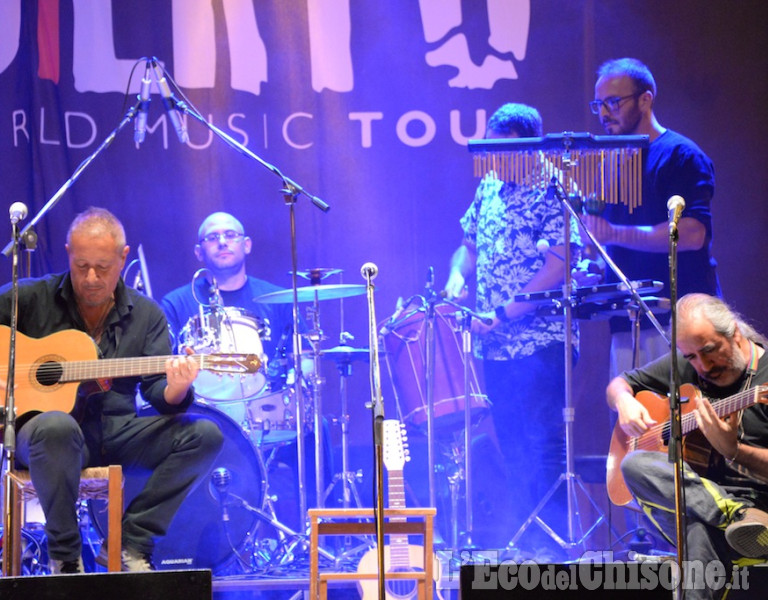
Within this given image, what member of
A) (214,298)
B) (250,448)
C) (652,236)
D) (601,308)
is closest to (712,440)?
(601,308)

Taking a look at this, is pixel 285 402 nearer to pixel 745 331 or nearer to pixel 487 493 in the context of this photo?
pixel 487 493

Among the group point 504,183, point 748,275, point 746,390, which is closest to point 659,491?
point 746,390

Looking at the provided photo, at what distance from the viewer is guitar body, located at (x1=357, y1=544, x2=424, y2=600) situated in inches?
181

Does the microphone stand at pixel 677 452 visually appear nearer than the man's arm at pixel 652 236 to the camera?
Yes

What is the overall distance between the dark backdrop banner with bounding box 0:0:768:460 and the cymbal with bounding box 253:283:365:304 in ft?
2.36

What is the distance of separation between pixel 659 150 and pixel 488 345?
5.21 feet

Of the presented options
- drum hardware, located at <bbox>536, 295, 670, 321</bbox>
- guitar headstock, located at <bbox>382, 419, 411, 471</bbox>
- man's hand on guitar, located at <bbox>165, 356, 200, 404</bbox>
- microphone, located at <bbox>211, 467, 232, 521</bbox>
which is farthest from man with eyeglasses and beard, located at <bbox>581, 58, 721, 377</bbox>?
man's hand on guitar, located at <bbox>165, 356, 200, 404</bbox>

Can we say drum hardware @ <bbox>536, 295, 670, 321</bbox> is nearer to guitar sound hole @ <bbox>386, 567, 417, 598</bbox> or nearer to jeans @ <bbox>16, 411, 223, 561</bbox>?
guitar sound hole @ <bbox>386, 567, 417, 598</bbox>

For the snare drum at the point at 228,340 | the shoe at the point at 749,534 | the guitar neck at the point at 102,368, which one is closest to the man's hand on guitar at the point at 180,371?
the guitar neck at the point at 102,368

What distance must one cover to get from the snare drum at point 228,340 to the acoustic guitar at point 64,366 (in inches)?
46.4

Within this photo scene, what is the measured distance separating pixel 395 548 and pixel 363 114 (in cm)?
290

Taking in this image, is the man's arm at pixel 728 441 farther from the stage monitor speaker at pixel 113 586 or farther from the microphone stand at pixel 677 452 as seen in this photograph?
the stage monitor speaker at pixel 113 586

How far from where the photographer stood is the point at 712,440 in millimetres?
3756

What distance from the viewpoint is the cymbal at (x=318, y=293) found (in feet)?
17.5
